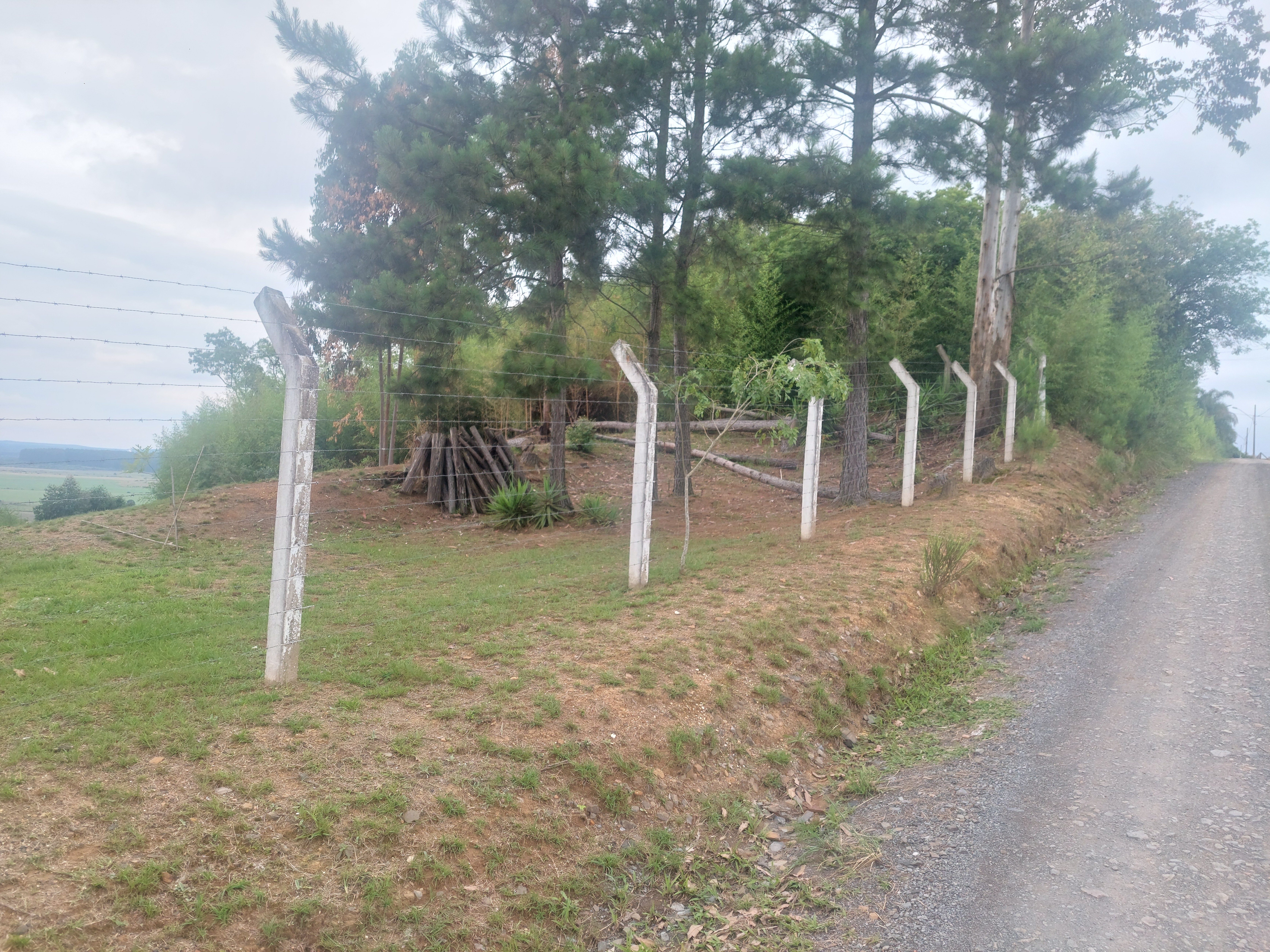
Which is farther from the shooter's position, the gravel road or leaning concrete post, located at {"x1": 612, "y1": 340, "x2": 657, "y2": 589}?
leaning concrete post, located at {"x1": 612, "y1": 340, "x2": 657, "y2": 589}

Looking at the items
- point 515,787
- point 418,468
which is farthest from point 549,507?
point 515,787

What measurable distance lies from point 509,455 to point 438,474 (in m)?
1.21

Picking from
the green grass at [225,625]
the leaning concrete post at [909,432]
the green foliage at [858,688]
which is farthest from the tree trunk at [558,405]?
the green foliage at [858,688]

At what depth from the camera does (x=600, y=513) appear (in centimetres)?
1232

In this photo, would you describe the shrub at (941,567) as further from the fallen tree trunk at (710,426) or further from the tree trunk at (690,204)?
the fallen tree trunk at (710,426)

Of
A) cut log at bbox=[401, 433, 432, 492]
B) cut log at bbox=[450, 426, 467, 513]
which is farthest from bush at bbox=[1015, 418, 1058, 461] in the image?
cut log at bbox=[401, 433, 432, 492]

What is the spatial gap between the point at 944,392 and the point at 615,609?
14324 mm

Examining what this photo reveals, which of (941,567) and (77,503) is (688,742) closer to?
(941,567)

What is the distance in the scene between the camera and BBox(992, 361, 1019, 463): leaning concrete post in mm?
15648

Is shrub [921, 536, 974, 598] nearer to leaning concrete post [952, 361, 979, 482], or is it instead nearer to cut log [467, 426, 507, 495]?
leaning concrete post [952, 361, 979, 482]

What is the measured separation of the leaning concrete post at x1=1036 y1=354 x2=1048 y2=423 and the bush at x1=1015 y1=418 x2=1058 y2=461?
0.79m

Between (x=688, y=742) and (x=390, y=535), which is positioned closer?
(x=688, y=742)

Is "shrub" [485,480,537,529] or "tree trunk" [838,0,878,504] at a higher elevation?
"tree trunk" [838,0,878,504]

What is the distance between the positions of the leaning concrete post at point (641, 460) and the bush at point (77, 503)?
21.8ft
